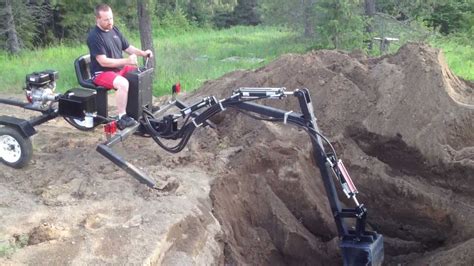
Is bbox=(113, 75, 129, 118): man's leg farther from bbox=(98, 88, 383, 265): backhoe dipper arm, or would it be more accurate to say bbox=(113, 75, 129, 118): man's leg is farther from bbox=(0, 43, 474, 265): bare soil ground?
bbox=(98, 88, 383, 265): backhoe dipper arm

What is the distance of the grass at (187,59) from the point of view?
14000 millimetres

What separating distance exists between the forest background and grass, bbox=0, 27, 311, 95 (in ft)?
0.08

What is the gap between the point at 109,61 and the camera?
7.41 m

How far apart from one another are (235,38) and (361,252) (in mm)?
19927

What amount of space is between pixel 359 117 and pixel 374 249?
2.86 meters

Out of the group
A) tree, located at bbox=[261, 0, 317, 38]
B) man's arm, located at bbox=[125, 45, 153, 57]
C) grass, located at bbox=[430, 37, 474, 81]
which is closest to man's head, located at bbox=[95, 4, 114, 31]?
man's arm, located at bbox=[125, 45, 153, 57]

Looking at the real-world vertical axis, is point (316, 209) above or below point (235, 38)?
above

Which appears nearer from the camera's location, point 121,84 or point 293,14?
point 121,84

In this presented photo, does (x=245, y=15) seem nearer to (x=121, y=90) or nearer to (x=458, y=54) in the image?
(x=458, y=54)

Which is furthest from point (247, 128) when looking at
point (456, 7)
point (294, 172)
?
point (456, 7)

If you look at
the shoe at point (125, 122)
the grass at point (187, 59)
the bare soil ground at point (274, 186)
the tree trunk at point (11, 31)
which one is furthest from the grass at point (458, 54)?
the tree trunk at point (11, 31)

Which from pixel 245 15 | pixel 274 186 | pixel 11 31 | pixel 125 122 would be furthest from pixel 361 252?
pixel 245 15

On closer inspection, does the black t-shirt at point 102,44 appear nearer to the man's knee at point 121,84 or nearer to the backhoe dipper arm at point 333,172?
the man's knee at point 121,84

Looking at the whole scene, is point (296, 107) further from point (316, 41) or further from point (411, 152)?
point (316, 41)
